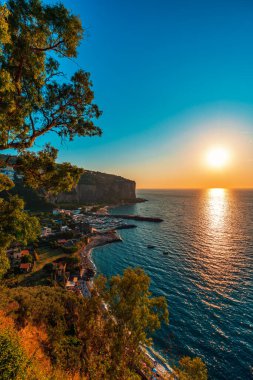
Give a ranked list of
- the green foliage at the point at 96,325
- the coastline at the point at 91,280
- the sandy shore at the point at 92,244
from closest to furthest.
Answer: the green foliage at the point at 96,325, the coastline at the point at 91,280, the sandy shore at the point at 92,244

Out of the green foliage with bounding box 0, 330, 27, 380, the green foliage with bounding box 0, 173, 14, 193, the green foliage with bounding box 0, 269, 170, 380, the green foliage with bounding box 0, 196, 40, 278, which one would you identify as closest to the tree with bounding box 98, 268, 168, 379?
the green foliage with bounding box 0, 269, 170, 380

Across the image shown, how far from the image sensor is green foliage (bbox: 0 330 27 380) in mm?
6848

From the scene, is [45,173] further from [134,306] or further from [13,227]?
[134,306]

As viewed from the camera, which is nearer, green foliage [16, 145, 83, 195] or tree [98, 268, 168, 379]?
green foliage [16, 145, 83, 195]

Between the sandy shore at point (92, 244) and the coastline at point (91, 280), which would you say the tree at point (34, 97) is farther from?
the sandy shore at point (92, 244)

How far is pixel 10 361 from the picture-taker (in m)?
7.17

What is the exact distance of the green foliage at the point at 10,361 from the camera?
6.85 metres

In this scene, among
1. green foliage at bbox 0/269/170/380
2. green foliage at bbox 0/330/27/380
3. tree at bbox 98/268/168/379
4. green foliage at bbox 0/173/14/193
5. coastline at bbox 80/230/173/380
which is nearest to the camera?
green foliage at bbox 0/330/27/380

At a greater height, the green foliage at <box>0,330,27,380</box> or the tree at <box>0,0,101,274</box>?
the tree at <box>0,0,101,274</box>

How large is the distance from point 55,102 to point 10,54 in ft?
8.28

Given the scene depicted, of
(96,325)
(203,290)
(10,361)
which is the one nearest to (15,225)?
(10,361)

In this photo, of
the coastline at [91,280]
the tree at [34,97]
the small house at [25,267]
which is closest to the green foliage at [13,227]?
the tree at [34,97]

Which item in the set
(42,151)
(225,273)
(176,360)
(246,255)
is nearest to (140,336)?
(176,360)

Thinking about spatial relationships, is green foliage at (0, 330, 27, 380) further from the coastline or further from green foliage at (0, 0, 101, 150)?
the coastline
